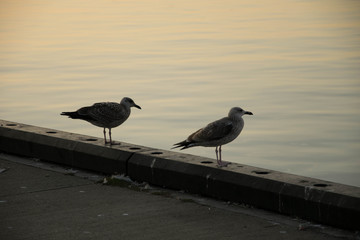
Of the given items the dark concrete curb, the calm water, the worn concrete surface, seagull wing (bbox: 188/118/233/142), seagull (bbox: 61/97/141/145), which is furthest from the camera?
the calm water

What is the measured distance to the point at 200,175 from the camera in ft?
30.4

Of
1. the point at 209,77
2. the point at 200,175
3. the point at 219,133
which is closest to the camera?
the point at 200,175

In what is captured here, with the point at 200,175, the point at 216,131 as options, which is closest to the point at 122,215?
the point at 200,175

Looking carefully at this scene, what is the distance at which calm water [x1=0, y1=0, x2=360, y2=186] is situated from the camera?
14.5m

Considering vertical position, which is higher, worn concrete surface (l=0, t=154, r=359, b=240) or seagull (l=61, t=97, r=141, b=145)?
Answer: seagull (l=61, t=97, r=141, b=145)

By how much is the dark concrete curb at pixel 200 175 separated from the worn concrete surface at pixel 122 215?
12cm

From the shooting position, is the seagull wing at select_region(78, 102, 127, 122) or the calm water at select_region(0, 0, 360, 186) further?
the calm water at select_region(0, 0, 360, 186)

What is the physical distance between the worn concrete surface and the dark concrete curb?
12cm

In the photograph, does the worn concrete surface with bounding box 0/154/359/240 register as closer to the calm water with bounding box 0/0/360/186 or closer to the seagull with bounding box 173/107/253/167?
the seagull with bounding box 173/107/253/167

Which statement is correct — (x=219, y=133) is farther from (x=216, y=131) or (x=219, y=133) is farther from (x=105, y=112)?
(x=105, y=112)

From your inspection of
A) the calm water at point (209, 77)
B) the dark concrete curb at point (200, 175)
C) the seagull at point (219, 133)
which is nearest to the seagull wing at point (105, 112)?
the dark concrete curb at point (200, 175)

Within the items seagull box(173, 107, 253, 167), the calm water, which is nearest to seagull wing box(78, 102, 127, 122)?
seagull box(173, 107, 253, 167)

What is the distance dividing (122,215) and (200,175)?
111 cm

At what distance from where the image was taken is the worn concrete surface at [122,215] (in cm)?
791
